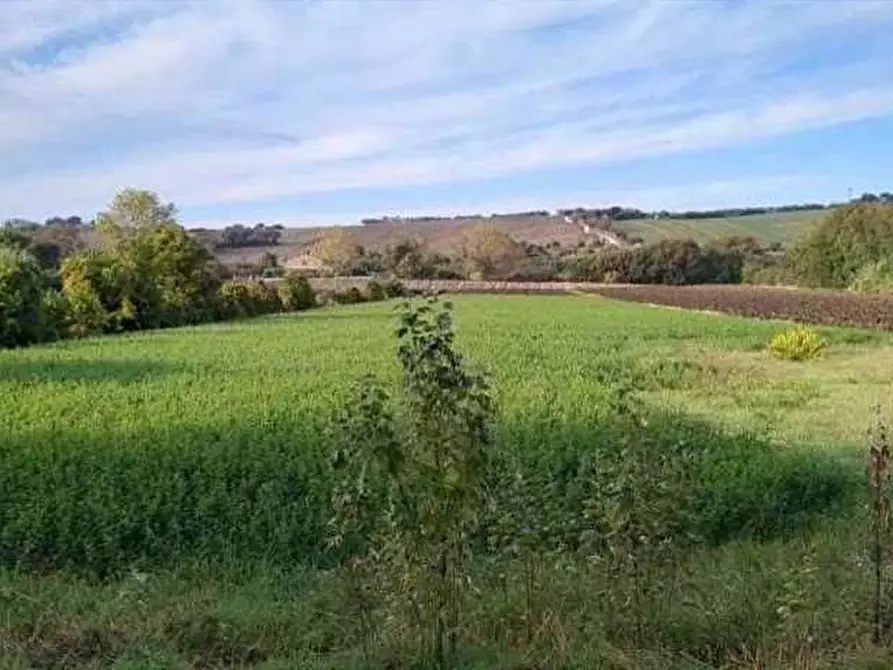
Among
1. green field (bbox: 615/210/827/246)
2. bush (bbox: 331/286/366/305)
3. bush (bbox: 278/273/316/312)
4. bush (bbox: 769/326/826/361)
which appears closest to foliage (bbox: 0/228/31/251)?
bush (bbox: 278/273/316/312)

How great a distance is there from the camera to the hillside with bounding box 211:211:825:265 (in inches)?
4215

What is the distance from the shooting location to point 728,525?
1010 centimetres

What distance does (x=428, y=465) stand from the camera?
4.88 m

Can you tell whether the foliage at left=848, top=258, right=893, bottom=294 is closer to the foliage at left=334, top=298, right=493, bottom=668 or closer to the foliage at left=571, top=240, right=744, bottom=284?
the foliage at left=571, top=240, right=744, bottom=284

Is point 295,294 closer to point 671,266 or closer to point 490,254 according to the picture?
point 671,266

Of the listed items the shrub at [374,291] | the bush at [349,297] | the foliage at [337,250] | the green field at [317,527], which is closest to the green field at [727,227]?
the foliage at [337,250]

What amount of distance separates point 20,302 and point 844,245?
60.6 metres

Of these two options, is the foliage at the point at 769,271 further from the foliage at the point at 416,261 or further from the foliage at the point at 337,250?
the foliage at the point at 337,250

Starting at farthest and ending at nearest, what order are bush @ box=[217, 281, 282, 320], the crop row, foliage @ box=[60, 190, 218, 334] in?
bush @ box=[217, 281, 282, 320] < foliage @ box=[60, 190, 218, 334] < the crop row

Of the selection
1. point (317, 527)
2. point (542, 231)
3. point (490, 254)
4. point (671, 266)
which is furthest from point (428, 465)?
point (542, 231)

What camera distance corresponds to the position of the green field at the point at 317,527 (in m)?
5.67

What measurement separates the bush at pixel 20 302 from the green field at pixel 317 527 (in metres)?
16.9

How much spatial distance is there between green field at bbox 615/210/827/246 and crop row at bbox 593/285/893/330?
3822 cm

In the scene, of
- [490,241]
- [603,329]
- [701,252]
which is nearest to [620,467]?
[603,329]
